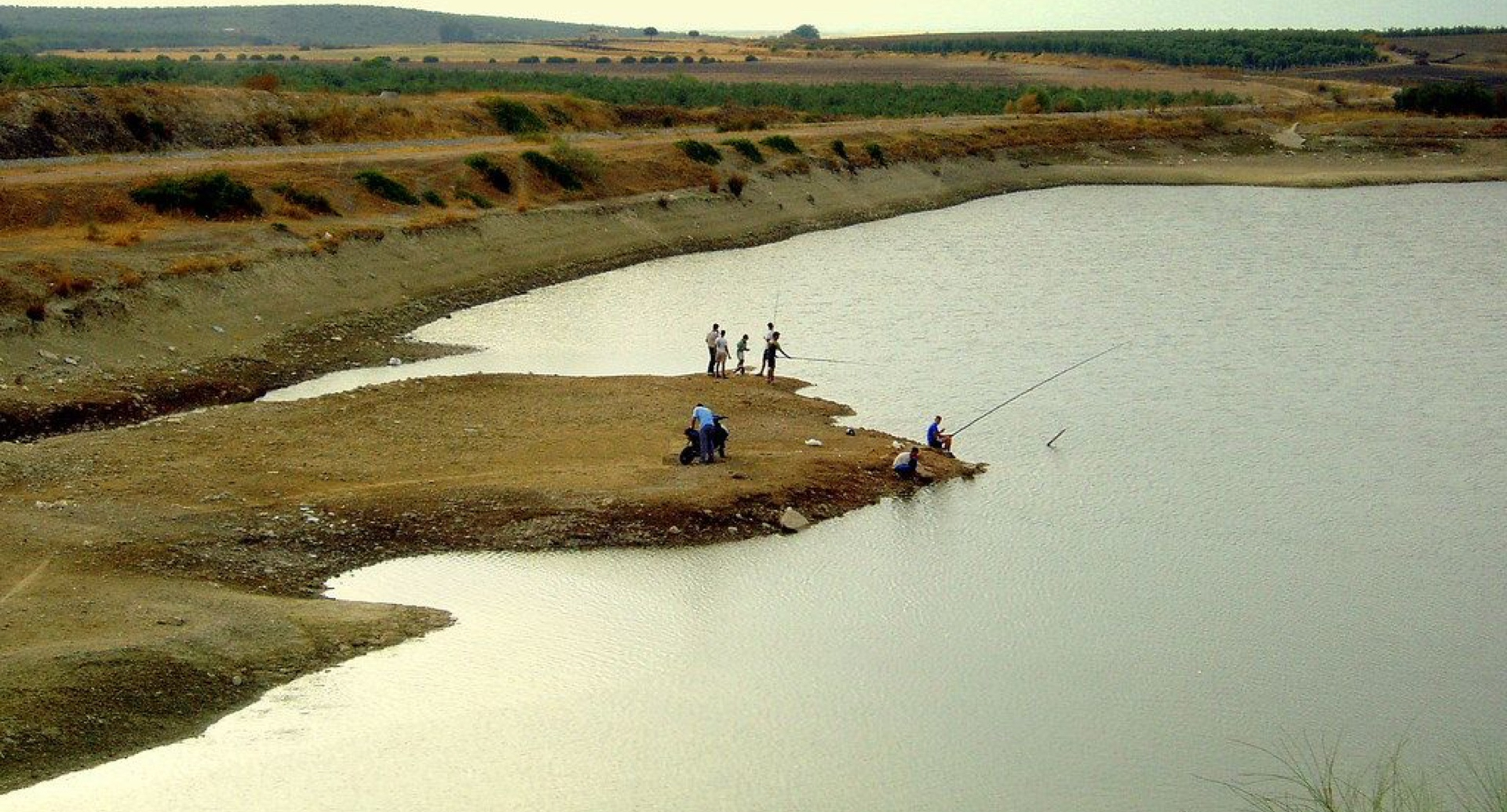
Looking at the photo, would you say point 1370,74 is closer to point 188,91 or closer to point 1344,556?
point 188,91

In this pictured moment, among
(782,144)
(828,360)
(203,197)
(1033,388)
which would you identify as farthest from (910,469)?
(782,144)

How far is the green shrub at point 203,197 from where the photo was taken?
37.1m

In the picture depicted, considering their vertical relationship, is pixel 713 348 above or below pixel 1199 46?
below

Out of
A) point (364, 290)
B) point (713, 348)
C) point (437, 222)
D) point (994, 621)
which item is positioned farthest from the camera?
point (437, 222)

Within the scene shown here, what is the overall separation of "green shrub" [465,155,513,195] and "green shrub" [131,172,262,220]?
9273 mm

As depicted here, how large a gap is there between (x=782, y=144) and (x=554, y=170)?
1238cm

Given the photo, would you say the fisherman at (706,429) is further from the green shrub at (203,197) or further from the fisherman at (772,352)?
the green shrub at (203,197)

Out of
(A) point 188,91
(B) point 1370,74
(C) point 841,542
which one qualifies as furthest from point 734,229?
(B) point 1370,74

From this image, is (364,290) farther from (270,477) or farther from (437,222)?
(270,477)

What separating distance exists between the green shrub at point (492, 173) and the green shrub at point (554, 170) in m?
1.64

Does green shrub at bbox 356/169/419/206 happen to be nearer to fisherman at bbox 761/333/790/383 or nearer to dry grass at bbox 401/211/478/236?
dry grass at bbox 401/211/478/236

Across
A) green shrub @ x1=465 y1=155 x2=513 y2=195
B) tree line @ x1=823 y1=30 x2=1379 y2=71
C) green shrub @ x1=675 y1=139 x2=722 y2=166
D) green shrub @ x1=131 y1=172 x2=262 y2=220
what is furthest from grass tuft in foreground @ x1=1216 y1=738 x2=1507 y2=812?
tree line @ x1=823 y1=30 x2=1379 y2=71

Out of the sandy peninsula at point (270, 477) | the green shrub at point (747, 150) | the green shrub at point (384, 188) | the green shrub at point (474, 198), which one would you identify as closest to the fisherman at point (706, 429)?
the sandy peninsula at point (270, 477)

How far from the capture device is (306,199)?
39.9 metres
